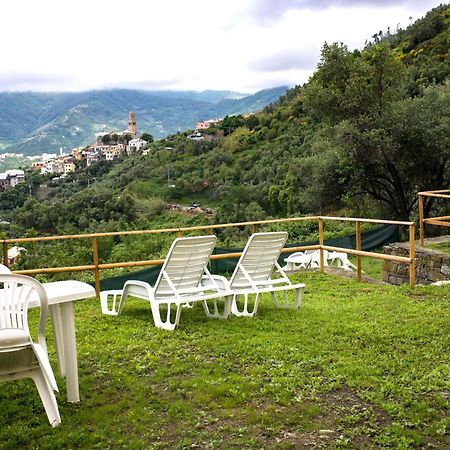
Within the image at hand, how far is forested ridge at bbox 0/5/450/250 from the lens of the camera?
15750 mm

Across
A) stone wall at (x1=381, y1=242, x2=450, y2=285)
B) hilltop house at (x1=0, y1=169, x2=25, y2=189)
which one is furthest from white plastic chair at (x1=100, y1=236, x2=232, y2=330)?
hilltop house at (x1=0, y1=169, x2=25, y2=189)

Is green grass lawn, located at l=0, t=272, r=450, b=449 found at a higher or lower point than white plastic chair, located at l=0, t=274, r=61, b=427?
lower

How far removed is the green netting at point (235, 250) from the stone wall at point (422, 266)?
1.36ft

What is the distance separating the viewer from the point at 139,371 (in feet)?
14.0

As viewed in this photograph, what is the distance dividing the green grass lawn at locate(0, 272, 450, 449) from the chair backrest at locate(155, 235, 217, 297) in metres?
0.39

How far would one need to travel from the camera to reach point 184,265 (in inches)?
230

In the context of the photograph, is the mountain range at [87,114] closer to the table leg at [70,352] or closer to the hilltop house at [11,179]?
the hilltop house at [11,179]

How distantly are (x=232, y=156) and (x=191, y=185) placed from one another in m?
3.88

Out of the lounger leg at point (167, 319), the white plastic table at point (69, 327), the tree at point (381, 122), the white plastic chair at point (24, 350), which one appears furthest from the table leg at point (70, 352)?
the tree at point (381, 122)

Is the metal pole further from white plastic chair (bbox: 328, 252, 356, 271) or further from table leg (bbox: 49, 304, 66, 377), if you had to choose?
table leg (bbox: 49, 304, 66, 377)

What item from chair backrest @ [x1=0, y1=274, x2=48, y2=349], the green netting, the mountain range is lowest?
Result: the green netting

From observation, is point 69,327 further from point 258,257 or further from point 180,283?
point 258,257

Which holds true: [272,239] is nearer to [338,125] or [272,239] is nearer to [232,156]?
[338,125]

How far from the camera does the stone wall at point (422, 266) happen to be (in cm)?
923
